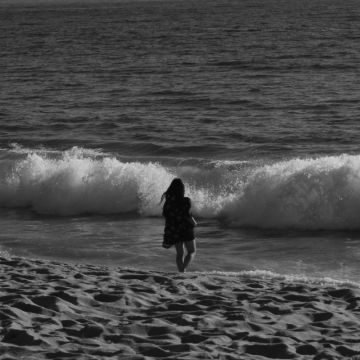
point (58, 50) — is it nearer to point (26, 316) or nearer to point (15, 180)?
point (15, 180)

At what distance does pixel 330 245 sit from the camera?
48.6ft

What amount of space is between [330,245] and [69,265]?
187 inches

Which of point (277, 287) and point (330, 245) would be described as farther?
point (330, 245)

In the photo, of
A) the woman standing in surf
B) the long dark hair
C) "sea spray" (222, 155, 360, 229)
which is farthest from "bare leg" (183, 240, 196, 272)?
"sea spray" (222, 155, 360, 229)

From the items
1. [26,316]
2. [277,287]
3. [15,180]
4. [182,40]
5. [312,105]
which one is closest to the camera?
[26,316]

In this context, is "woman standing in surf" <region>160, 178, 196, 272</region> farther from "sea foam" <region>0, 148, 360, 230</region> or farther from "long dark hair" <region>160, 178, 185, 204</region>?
"sea foam" <region>0, 148, 360, 230</region>

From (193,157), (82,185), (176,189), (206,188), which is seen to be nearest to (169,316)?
(176,189)

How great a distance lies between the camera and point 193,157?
71.0ft

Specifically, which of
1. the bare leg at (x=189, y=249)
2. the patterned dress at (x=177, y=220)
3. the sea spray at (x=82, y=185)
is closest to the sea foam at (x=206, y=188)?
the sea spray at (x=82, y=185)

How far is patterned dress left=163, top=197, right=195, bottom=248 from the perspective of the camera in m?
11.6

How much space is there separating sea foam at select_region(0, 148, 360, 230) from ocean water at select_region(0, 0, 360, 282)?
0.03m

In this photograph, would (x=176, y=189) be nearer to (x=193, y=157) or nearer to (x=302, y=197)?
(x=302, y=197)

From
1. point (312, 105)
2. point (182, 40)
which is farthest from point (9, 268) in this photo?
point (182, 40)

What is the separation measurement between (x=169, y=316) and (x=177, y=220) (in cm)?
293
